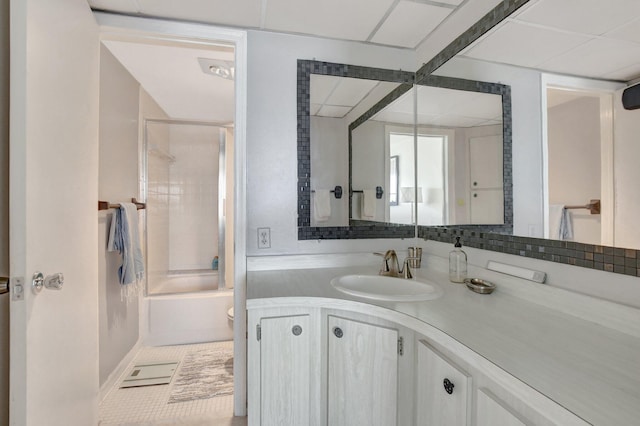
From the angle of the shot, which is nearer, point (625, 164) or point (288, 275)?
point (625, 164)

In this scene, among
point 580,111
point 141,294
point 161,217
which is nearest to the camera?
point 580,111

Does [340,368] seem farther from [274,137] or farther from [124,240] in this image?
[124,240]

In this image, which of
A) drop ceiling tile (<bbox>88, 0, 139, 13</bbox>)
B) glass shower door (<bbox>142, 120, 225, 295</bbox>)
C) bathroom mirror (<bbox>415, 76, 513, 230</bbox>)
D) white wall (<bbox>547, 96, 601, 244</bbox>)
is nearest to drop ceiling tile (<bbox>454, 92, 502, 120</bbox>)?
bathroom mirror (<bbox>415, 76, 513, 230</bbox>)

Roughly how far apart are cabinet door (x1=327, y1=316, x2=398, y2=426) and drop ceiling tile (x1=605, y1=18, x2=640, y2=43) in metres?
1.12

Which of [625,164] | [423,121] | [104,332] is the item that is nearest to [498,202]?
[625,164]

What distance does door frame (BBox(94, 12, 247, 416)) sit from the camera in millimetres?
1480

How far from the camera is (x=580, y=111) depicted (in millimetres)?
950

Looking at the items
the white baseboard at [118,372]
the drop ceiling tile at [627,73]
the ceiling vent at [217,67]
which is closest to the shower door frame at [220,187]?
the white baseboard at [118,372]

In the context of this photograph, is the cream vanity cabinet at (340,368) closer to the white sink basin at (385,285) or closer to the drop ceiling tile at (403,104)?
the white sink basin at (385,285)

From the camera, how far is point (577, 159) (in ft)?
3.14

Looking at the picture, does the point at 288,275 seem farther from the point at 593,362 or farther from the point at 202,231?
the point at 202,231

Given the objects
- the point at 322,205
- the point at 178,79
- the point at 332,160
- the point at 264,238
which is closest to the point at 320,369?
the point at 264,238

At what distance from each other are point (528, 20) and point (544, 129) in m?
0.43

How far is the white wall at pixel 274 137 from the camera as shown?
62.7 inches
